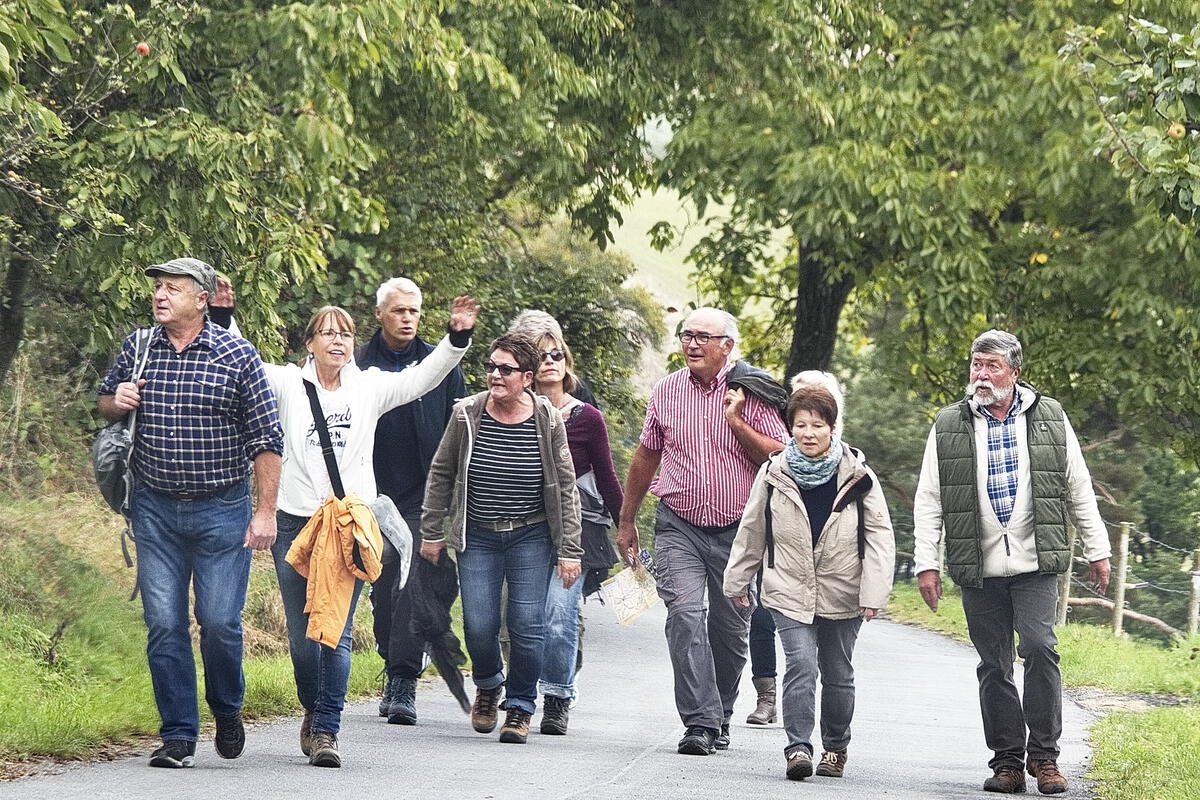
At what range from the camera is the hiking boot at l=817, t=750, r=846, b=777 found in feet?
26.9

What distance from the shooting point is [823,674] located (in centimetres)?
835

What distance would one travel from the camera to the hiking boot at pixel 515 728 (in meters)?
8.62

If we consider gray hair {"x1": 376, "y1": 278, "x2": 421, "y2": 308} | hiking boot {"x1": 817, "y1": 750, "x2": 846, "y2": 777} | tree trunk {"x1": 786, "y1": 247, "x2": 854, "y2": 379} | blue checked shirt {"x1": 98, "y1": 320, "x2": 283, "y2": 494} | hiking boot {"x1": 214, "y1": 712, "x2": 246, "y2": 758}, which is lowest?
hiking boot {"x1": 214, "y1": 712, "x2": 246, "y2": 758}

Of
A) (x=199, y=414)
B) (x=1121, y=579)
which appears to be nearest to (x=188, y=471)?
(x=199, y=414)

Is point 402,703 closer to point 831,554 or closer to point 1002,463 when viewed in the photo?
point 831,554

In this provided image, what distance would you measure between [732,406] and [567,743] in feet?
5.76

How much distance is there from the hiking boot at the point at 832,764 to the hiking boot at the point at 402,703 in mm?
2153

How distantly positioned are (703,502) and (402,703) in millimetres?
1819

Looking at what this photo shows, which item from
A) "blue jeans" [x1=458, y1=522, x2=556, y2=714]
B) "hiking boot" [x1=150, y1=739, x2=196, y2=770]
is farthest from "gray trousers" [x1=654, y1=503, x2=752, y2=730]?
"hiking boot" [x1=150, y1=739, x2=196, y2=770]

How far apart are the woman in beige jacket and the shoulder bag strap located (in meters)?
1.80

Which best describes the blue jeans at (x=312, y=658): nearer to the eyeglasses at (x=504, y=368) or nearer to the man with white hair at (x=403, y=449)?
the eyeglasses at (x=504, y=368)

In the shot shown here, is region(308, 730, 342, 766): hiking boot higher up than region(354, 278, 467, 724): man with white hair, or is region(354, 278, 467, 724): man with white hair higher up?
region(354, 278, 467, 724): man with white hair

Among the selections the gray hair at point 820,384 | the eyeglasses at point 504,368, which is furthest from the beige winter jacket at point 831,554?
the eyeglasses at point 504,368

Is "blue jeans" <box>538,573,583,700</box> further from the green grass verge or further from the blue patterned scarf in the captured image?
the green grass verge
